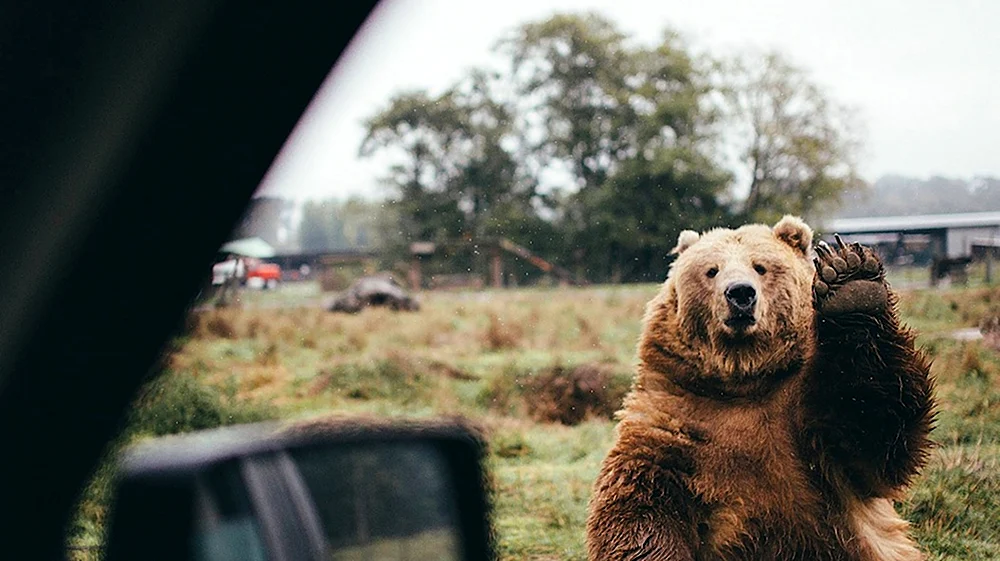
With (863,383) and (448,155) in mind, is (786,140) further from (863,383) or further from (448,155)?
(448,155)

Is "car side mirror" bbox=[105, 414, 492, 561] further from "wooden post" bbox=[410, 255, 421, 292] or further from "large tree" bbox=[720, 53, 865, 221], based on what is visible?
"wooden post" bbox=[410, 255, 421, 292]

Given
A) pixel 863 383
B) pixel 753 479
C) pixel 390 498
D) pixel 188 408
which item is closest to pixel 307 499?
pixel 390 498

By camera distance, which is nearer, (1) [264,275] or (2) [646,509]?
(2) [646,509]

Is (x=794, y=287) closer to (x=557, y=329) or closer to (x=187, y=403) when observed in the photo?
(x=557, y=329)

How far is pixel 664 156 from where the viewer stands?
5402mm

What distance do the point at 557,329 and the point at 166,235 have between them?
3.90m

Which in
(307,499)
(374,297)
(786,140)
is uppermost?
(786,140)

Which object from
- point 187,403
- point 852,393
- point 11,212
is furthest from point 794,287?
point 187,403

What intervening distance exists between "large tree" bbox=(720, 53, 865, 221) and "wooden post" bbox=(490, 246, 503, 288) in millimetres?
1640

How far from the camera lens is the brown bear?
11.2 ft

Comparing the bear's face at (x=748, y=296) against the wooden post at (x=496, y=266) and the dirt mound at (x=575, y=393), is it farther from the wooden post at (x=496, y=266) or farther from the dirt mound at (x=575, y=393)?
the wooden post at (x=496, y=266)

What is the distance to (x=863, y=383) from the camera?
340 cm

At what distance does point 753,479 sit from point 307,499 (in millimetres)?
1758

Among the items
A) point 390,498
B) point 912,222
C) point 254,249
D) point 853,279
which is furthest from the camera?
point 254,249
